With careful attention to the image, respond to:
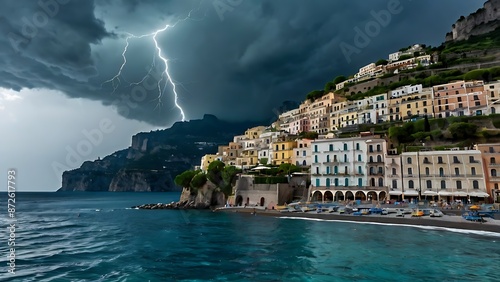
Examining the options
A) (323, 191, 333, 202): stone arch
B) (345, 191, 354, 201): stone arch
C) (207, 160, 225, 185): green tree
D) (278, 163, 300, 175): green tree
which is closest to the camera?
(345, 191, 354, 201): stone arch

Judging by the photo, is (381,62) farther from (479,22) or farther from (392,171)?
(392,171)

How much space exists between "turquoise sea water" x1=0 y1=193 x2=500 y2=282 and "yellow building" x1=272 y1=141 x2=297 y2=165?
35400mm

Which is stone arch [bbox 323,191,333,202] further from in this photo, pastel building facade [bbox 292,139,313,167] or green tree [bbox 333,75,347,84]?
green tree [bbox 333,75,347,84]

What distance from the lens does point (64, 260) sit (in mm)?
27906

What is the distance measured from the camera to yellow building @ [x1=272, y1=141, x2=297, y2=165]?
76819 mm

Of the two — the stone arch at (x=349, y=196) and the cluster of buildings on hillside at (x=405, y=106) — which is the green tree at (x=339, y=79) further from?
the stone arch at (x=349, y=196)

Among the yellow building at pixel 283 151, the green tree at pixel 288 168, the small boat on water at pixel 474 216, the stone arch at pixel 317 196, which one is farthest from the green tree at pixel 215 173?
the small boat on water at pixel 474 216

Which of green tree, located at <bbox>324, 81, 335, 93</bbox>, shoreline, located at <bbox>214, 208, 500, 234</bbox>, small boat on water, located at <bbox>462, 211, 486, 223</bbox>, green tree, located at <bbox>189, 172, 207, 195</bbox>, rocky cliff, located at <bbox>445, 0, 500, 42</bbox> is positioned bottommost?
shoreline, located at <bbox>214, 208, 500, 234</bbox>

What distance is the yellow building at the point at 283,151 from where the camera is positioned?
252 feet

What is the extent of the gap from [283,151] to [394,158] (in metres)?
28.8

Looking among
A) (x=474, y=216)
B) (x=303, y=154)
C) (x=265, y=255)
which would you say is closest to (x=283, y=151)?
(x=303, y=154)

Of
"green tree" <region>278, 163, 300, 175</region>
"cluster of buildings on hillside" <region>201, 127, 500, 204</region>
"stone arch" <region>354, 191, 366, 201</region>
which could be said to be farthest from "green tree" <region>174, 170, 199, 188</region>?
"stone arch" <region>354, 191, 366, 201</region>

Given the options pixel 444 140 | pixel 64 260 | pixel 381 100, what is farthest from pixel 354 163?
pixel 64 260

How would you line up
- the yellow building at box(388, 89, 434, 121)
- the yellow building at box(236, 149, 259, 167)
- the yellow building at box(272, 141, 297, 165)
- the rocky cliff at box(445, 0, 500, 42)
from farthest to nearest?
the rocky cliff at box(445, 0, 500, 42) < the yellow building at box(236, 149, 259, 167) < the yellow building at box(272, 141, 297, 165) < the yellow building at box(388, 89, 434, 121)
